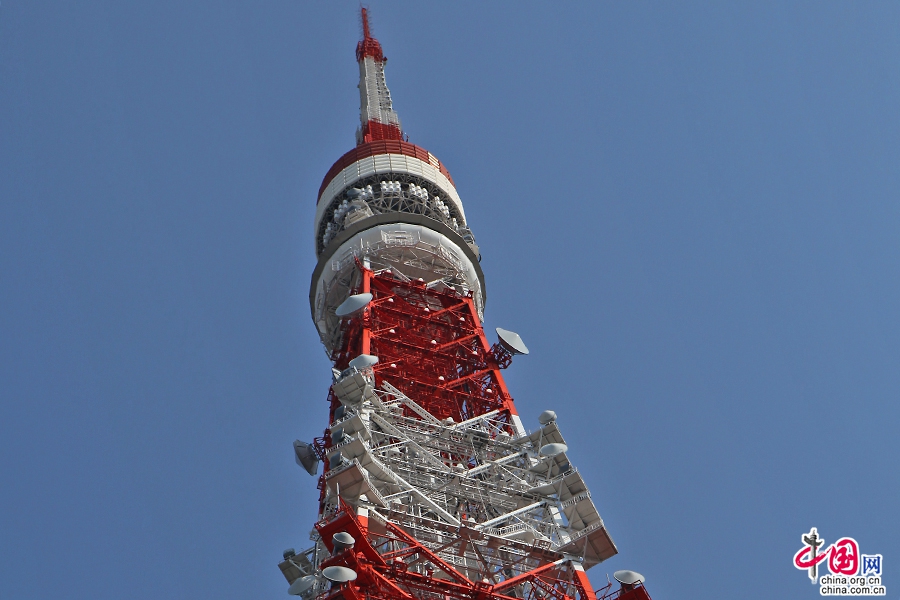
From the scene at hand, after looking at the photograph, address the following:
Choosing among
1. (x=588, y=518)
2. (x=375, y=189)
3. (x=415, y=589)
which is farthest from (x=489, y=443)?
(x=375, y=189)

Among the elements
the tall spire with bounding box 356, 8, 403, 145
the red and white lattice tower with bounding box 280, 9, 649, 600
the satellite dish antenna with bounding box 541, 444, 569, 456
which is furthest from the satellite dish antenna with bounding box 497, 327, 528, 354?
the tall spire with bounding box 356, 8, 403, 145

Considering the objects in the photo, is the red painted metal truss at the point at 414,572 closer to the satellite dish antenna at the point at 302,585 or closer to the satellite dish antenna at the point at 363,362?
the satellite dish antenna at the point at 302,585

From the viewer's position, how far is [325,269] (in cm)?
5375

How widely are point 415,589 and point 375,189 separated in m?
31.2

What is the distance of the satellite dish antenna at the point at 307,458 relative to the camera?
137 feet

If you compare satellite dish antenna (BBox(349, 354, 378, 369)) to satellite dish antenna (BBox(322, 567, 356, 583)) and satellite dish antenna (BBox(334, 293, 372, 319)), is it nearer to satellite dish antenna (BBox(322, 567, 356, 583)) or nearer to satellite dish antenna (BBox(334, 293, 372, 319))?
satellite dish antenna (BBox(334, 293, 372, 319))

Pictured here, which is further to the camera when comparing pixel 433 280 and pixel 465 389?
pixel 433 280

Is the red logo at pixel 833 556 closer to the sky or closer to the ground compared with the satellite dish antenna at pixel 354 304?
closer to the ground

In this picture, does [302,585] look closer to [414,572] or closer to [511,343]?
[414,572]

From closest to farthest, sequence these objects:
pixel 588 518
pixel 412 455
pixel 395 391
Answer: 1. pixel 588 518
2. pixel 412 455
3. pixel 395 391

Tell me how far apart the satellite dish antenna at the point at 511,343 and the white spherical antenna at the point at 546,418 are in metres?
8.01

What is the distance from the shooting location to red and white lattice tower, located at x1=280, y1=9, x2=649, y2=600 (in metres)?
30.2

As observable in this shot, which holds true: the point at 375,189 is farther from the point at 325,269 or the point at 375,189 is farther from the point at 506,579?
the point at 506,579

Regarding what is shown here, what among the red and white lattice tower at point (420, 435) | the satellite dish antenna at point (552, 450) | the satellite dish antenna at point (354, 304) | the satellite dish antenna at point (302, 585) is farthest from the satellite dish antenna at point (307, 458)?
the satellite dish antenna at point (302, 585)
